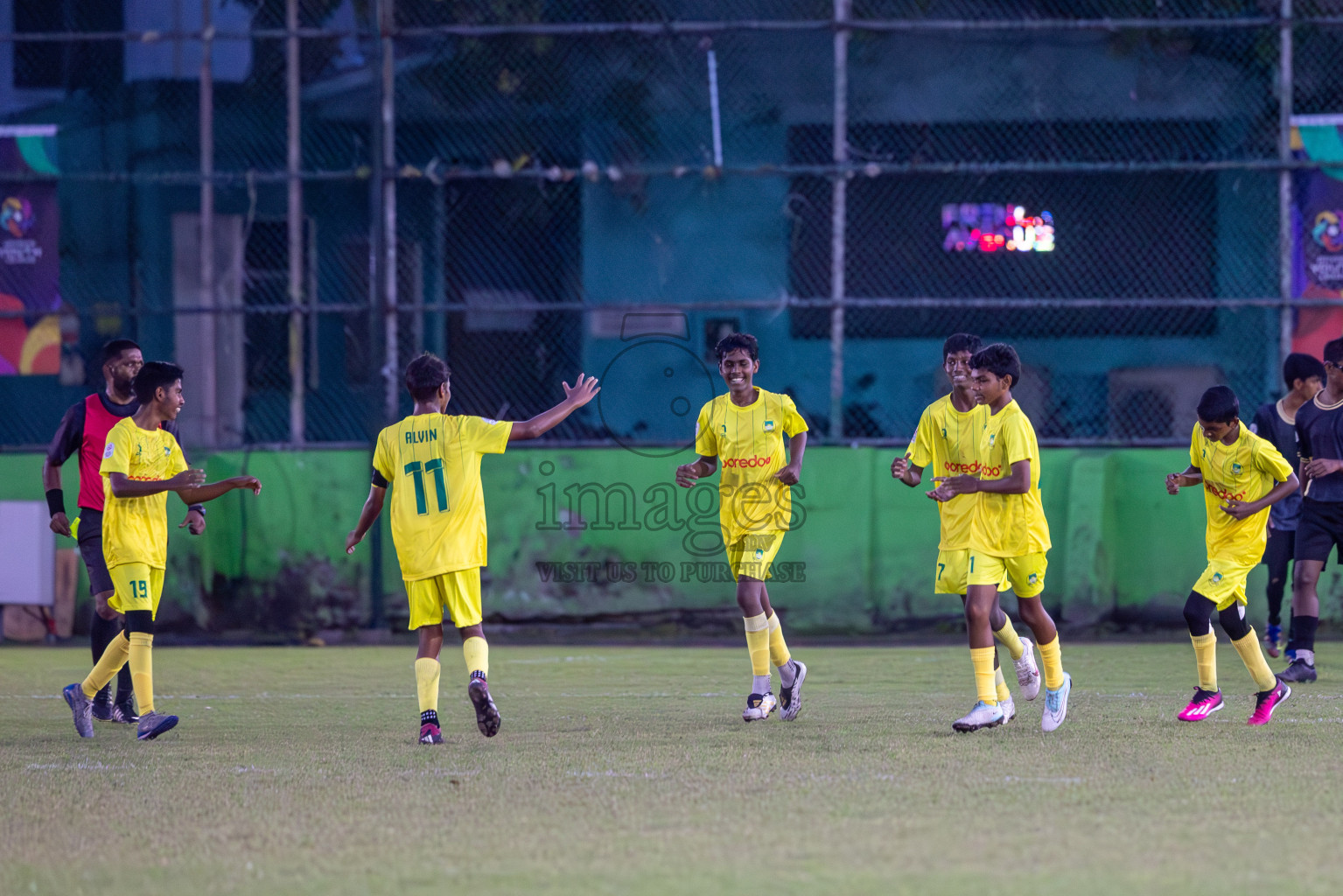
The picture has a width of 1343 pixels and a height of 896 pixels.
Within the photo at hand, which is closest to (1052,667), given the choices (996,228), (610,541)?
(610,541)

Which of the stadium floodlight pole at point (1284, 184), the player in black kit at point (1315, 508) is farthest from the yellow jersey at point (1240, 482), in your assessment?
the stadium floodlight pole at point (1284, 184)

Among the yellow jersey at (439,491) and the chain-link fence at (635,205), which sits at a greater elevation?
the chain-link fence at (635,205)

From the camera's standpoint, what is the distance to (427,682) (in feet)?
23.0

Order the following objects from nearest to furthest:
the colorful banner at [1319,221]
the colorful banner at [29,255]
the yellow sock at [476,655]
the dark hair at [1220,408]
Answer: the yellow sock at [476,655] < the dark hair at [1220,408] < the colorful banner at [1319,221] < the colorful banner at [29,255]

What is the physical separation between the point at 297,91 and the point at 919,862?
33.7 feet

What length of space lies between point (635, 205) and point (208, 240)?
3.62m

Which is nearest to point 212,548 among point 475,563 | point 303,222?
point 303,222

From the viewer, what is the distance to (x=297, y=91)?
13062 millimetres

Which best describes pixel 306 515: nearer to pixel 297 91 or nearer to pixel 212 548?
pixel 212 548

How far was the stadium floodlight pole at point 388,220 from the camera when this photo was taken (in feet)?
41.9

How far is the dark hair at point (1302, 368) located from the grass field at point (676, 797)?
1.81 metres

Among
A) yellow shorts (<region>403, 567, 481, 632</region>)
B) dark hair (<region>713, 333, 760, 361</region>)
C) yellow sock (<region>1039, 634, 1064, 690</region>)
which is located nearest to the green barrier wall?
dark hair (<region>713, 333, 760, 361</region>)

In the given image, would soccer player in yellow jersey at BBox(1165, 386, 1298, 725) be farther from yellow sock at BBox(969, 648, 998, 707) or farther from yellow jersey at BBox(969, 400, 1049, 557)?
yellow sock at BBox(969, 648, 998, 707)

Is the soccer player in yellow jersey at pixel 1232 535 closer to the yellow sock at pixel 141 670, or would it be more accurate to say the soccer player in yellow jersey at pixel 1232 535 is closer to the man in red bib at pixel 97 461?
the yellow sock at pixel 141 670
